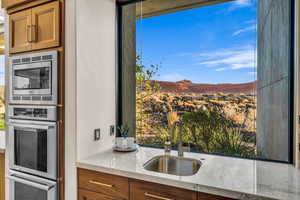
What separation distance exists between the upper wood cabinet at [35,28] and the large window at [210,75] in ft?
2.28

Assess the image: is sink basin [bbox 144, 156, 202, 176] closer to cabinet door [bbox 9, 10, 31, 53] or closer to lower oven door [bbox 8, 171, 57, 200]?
lower oven door [bbox 8, 171, 57, 200]

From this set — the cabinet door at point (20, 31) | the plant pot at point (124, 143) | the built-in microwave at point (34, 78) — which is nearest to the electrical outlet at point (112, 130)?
the plant pot at point (124, 143)

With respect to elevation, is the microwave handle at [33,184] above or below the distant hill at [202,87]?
below

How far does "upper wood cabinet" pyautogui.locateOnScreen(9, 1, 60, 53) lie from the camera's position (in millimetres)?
1586

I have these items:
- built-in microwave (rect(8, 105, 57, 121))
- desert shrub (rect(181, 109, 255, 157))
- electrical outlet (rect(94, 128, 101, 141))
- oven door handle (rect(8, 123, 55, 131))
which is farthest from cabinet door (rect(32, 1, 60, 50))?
desert shrub (rect(181, 109, 255, 157))

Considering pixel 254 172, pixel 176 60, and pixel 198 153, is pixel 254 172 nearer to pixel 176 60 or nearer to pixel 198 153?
A: pixel 198 153

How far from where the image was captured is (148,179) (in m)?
1.25

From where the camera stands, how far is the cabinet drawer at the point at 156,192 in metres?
1.17

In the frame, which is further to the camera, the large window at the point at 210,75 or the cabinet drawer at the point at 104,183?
the large window at the point at 210,75

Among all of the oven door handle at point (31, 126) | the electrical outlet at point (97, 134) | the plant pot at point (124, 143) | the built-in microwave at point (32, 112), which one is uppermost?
the built-in microwave at point (32, 112)

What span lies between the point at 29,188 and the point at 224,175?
1.54 m

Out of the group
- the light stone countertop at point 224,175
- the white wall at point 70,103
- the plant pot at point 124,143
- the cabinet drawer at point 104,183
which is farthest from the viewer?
the plant pot at point 124,143

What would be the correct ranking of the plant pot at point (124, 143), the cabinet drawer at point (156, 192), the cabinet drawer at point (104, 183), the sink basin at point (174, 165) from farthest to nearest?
the plant pot at point (124, 143)
the sink basin at point (174, 165)
the cabinet drawer at point (104, 183)
the cabinet drawer at point (156, 192)

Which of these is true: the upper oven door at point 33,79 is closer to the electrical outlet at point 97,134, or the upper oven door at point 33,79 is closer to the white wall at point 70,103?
the white wall at point 70,103
